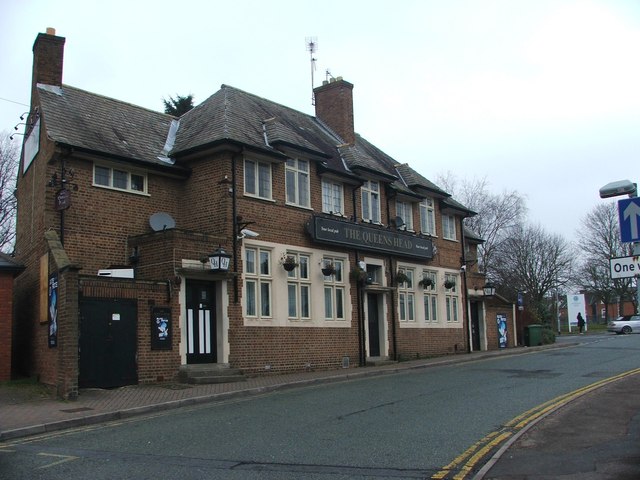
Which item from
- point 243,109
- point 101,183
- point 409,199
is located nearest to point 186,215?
point 101,183

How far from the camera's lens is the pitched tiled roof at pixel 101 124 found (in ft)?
57.8

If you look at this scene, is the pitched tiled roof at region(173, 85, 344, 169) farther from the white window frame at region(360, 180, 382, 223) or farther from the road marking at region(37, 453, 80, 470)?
the road marking at region(37, 453, 80, 470)

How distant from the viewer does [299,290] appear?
20.6 metres

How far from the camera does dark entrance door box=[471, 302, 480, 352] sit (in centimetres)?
3059

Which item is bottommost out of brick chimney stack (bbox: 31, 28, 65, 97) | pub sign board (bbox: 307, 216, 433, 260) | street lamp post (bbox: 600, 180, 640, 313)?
street lamp post (bbox: 600, 180, 640, 313)

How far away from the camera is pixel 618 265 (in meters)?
9.32

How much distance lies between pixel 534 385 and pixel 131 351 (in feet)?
31.1

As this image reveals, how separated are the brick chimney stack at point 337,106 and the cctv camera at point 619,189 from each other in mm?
18264

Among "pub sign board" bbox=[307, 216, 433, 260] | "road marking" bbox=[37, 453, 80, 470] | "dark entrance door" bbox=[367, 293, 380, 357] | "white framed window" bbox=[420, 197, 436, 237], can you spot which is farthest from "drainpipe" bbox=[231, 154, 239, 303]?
"white framed window" bbox=[420, 197, 436, 237]

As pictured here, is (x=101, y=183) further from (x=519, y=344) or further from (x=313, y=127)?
(x=519, y=344)

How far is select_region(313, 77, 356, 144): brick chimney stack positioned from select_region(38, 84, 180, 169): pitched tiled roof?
793 centimetres

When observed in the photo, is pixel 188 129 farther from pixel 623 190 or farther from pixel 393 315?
pixel 623 190

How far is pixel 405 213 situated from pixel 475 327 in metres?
8.03

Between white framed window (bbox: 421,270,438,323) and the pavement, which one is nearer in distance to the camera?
the pavement
